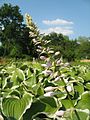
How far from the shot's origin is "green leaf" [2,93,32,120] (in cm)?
267

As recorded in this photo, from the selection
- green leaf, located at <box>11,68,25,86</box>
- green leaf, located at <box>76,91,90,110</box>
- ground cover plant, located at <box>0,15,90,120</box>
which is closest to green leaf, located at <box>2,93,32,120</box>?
ground cover plant, located at <box>0,15,90,120</box>

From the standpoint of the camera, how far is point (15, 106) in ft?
9.07

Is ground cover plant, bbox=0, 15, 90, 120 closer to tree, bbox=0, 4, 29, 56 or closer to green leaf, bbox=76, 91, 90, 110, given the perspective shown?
green leaf, bbox=76, 91, 90, 110

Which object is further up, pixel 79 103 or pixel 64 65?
pixel 64 65

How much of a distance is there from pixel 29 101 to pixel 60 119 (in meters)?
0.64

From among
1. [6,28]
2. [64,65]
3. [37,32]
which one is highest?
[6,28]

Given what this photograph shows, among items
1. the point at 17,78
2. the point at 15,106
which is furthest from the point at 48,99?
the point at 17,78

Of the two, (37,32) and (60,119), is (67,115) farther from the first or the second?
(37,32)

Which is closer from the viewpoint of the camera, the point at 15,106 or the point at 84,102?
the point at 15,106

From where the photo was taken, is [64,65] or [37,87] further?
[37,87]

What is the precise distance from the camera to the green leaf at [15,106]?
2.67 meters

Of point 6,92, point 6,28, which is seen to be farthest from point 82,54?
point 6,92

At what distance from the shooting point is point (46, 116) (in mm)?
2756

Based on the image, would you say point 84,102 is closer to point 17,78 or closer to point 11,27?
point 17,78
